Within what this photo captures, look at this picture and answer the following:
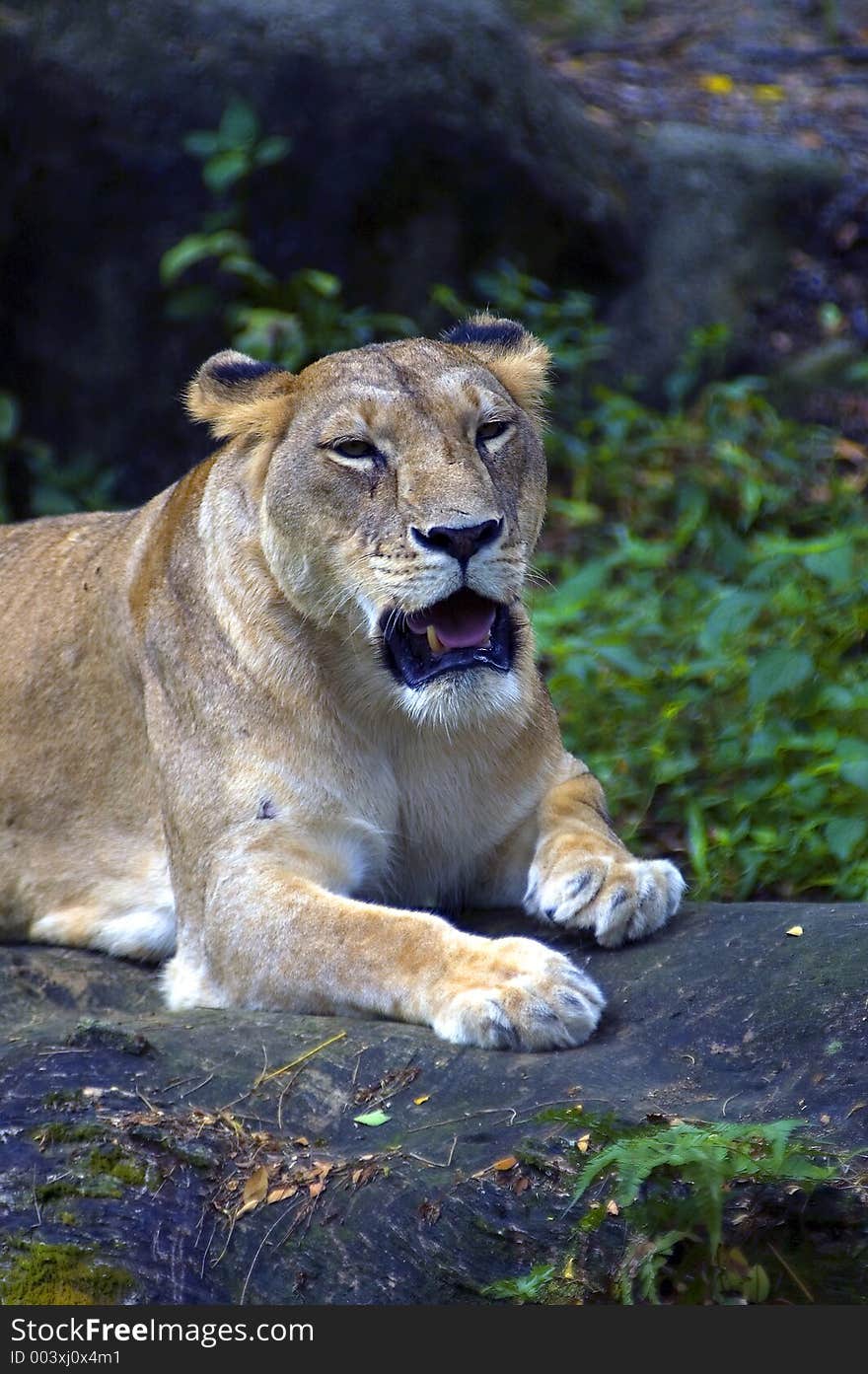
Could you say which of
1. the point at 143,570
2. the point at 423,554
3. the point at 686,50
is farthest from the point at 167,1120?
the point at 686,50

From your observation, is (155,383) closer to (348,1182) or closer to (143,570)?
(143,570)

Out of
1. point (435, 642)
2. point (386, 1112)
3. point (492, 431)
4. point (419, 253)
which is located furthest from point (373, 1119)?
point (419, 253)

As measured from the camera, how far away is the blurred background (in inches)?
353

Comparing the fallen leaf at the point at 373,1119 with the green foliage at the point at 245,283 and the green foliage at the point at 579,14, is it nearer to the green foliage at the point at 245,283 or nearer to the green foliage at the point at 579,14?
the green foliage at the point at 245,283

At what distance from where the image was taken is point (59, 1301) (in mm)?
3154

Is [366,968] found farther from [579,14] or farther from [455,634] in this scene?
[579,14]

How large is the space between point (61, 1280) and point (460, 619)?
1705 mm

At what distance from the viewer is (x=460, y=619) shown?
4.10 metres

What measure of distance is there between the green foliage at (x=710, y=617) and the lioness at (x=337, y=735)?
3.27 ft

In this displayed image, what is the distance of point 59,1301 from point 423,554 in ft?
5.68

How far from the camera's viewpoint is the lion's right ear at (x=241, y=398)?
14.9 feet

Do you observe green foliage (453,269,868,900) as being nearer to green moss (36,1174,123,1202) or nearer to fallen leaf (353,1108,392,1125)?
fallen leaf (353,1108,392,1125)

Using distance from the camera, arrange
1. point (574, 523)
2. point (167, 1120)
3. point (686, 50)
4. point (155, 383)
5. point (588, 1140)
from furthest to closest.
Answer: point (686, 50)
point (155, 383)
point (574, 523)
point (167, 1120)
point (588, 1140)

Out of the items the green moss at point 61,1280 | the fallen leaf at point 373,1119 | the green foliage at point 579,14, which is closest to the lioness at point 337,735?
the fallen leaf at point 373,1119
